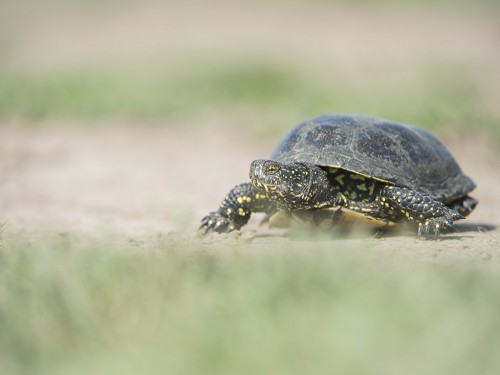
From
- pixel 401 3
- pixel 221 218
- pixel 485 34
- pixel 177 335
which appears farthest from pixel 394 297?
pixel 401 3

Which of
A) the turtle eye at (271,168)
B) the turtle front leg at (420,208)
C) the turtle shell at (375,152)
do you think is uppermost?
the turtle shell at (375,152)

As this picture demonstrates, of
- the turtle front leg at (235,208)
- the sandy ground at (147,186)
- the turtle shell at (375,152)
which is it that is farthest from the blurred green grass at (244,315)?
the turtle front leg at (235,208)

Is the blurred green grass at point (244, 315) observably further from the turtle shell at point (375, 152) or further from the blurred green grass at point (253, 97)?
the blurred green grass at point (253, 97)

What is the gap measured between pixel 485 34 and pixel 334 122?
680 inches

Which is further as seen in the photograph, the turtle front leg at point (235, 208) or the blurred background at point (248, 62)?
the blurred background at point (248, 62)

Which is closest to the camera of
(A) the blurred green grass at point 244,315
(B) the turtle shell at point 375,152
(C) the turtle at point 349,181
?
(A) the blurred green grass at point 244,315

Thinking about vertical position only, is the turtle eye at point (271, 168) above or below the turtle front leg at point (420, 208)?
above

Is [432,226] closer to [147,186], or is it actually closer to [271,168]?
[271,168]

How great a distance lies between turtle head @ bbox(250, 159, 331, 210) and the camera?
202 inches

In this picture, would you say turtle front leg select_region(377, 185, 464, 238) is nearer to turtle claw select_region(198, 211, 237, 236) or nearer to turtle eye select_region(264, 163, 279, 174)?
turtle eye select_region(264, 163, 279, 174)

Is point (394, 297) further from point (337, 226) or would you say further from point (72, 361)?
point (337, 226)

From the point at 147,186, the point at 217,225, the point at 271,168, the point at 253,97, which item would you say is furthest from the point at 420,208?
the point at 253,97

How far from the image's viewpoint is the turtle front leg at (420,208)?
5.23 meters

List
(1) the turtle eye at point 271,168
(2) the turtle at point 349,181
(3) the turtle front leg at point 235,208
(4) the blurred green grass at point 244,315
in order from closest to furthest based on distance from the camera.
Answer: (4) the blurred green grass at point 244,315 < (1) the turtle eye at point 271,168 < (2) the turtle at point 349,181 < (3) the turtle front leg at point 235,208
